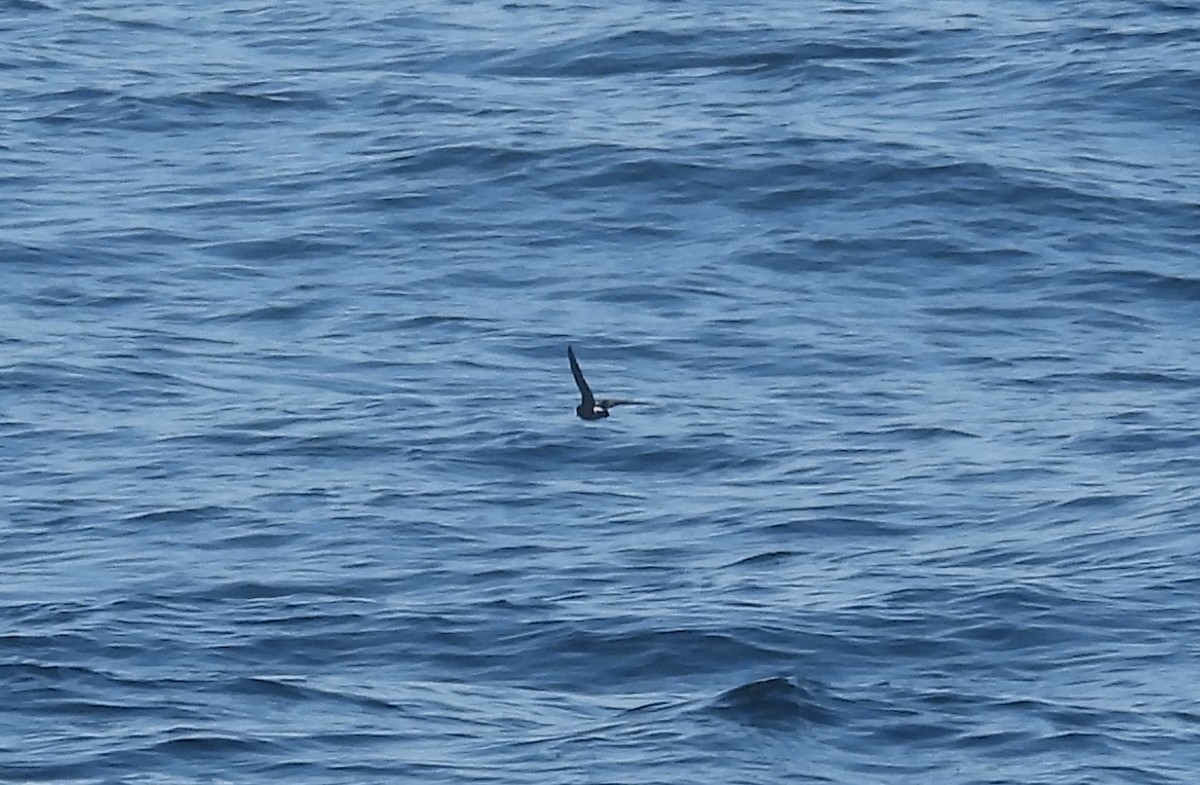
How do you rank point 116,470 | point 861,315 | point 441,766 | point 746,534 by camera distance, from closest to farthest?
point 441,766 → point 746,534 → point 116,470 → point 861,315

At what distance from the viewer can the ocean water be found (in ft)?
69.4

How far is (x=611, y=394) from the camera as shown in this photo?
26875 mm

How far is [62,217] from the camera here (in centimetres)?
3262

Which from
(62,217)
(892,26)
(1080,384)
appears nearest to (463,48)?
(892,26)

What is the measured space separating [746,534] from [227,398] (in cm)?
530

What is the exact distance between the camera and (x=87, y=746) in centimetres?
2053

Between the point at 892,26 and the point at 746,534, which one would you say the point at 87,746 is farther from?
the point at 892,26

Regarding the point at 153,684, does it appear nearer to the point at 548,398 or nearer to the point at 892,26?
the point at 548,398

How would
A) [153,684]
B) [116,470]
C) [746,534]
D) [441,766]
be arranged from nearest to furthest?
1. [441,766]
2. [153,684]
3. [746,534]
4. [116,470]

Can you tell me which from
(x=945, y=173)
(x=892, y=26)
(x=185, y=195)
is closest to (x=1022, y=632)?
Answer: (x=945, y=173)

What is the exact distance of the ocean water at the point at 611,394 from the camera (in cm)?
2116

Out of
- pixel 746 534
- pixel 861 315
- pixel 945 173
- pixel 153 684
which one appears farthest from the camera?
pixel 945 173

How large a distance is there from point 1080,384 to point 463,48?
45.1 ft

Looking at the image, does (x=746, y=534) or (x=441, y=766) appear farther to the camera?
(x=746, y=534)
